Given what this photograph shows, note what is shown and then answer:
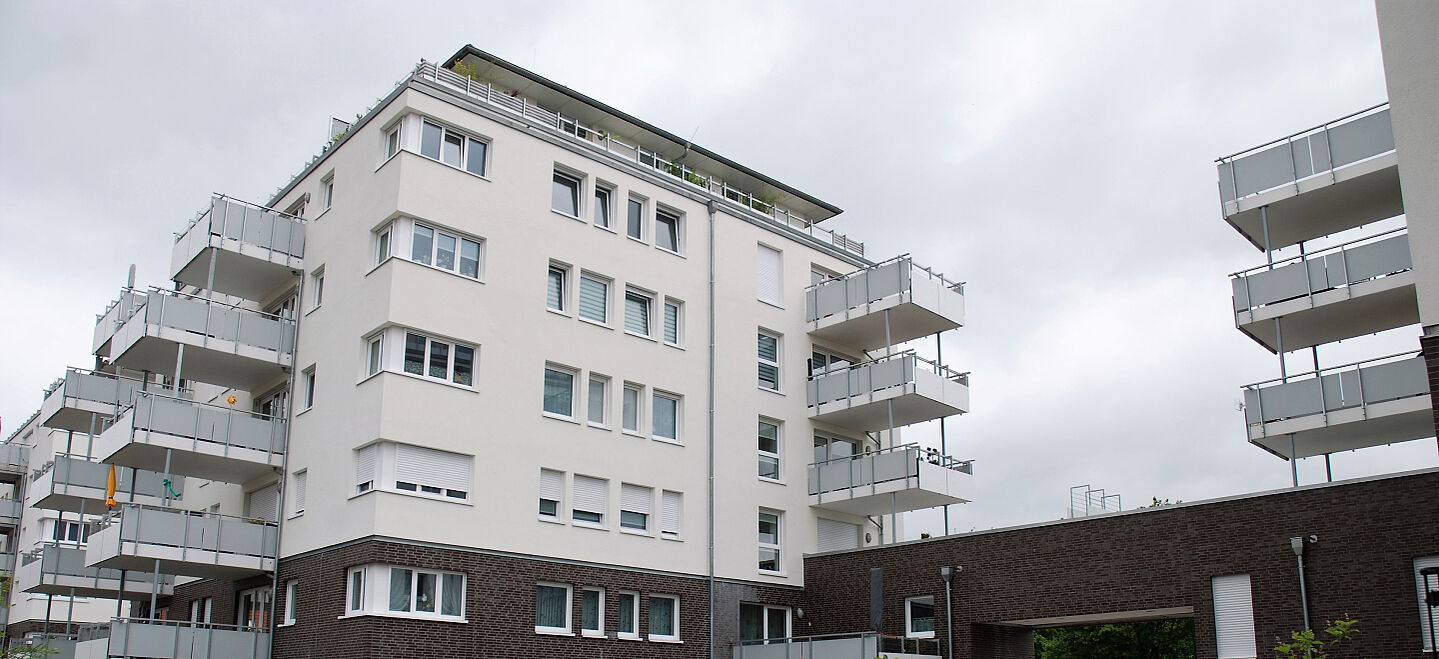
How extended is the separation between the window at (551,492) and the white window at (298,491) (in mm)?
4650

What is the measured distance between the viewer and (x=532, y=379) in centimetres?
2502

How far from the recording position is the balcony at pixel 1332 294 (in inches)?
916

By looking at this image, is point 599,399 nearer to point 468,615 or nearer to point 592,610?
point 592,610

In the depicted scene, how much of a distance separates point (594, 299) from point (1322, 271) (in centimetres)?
1468

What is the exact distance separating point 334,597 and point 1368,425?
1934 centimetres

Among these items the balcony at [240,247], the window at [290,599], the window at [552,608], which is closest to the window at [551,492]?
the window at [552,608]

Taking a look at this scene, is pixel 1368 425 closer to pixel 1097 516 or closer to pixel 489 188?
pixel 1097 516

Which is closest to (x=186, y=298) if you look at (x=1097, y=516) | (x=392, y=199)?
(x=392, y=199)

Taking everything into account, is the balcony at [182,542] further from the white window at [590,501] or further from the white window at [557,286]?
the white window at [557,286]

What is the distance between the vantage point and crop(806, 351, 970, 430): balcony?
28734mm

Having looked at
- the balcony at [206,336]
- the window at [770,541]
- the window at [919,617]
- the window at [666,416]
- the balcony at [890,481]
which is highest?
the balcony at [206,336]

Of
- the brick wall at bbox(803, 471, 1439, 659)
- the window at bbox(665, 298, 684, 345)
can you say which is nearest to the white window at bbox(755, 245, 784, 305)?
the window at bbox(665, 298, 684, 345)

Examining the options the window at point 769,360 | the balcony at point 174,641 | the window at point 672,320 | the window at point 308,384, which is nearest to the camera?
the balcony at point 174,641

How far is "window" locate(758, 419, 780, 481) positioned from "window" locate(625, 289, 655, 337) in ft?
13.0
